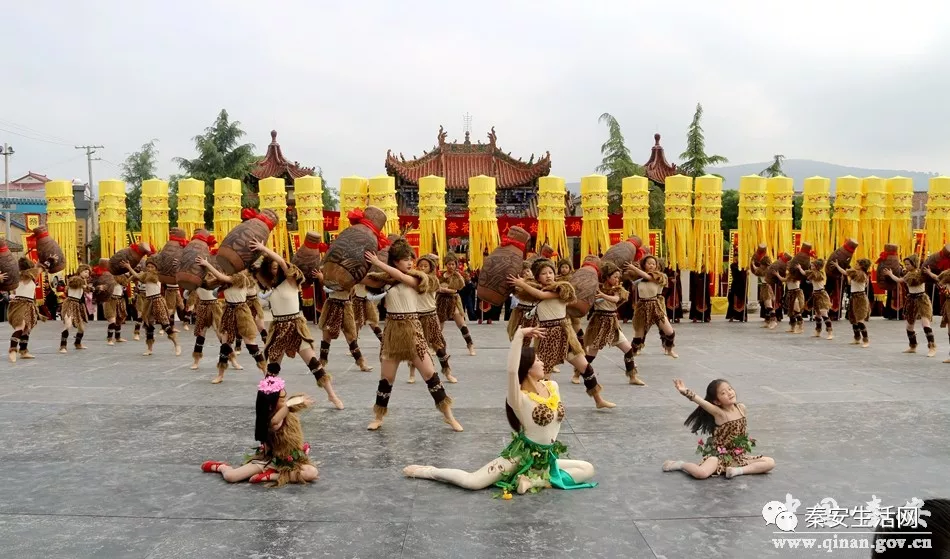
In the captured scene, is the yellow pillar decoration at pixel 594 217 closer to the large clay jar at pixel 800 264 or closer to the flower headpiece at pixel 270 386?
the large clay jar at pixel 800 264

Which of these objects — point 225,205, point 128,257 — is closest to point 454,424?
point 128,257

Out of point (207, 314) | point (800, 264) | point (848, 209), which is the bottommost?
point (207, 314)

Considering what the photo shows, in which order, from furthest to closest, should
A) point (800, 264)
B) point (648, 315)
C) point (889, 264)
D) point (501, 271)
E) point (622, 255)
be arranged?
point (800, 264) → point (889, 264) → point (648, 315) → point (622, 255) → point (501, 271)

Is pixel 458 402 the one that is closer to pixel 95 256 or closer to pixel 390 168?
pixel 390 168

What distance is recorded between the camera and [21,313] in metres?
10.4

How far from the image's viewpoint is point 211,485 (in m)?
4.64

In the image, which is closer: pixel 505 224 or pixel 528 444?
pixel 528 444

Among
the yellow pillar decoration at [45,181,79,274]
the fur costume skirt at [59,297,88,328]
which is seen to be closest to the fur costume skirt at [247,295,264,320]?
the fur costume skirt at [59,297,88,328]

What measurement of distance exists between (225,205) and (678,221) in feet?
32.5

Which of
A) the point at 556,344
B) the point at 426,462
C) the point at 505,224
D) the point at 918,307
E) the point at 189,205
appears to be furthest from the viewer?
the point at 505,224

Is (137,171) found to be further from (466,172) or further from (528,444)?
(528,444)

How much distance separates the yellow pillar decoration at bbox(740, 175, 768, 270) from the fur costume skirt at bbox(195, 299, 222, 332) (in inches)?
449

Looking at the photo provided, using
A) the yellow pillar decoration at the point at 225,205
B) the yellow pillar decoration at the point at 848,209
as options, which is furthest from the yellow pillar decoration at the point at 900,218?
the yellow pillar decoration at the point at 225,205

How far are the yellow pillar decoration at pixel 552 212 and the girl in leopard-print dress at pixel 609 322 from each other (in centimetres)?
724
